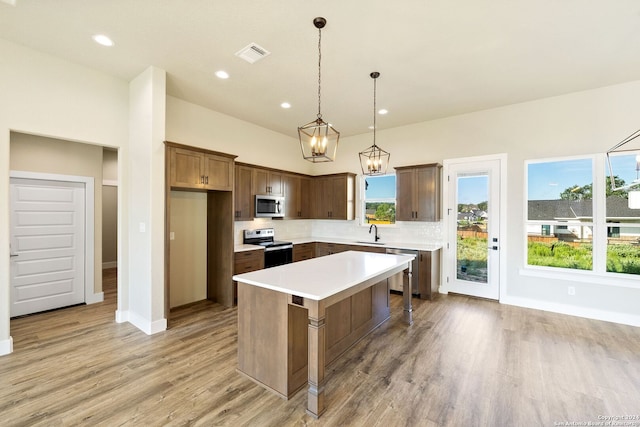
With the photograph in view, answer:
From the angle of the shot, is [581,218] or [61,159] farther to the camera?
[61,159]

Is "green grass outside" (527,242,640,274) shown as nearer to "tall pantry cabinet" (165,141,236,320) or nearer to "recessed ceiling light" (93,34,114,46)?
"tall pantry cabinet" (165,141,236,320)

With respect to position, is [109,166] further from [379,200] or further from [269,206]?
[379,200]

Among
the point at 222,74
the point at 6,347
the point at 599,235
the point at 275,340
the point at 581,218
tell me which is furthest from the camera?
the point at 581,218

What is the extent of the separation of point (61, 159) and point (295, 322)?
179 inches

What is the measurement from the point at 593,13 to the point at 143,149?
4897mm

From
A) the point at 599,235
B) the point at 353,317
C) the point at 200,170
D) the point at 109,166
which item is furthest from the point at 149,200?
the point at 599,235

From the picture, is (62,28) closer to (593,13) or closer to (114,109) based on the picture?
(114,109)

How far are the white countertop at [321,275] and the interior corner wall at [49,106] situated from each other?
2.56 meters

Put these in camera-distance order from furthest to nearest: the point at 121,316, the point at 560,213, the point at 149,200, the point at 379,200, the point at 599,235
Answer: the point at 379,200 < the point at 560,213 < the point at 599,235 < the point at 121,316 < the point at 149,200

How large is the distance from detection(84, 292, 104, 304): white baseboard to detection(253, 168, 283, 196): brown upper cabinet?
10.1ft

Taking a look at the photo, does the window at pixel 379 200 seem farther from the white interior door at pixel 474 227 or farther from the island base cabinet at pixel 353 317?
the island base cabinet at pixel 353 317

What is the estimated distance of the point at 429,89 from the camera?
4027mm

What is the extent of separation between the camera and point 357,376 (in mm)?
2576

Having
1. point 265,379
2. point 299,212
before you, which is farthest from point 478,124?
point 265,379
